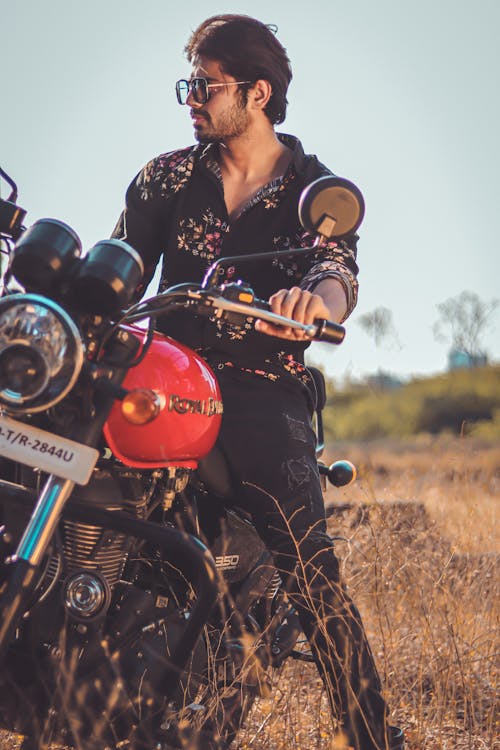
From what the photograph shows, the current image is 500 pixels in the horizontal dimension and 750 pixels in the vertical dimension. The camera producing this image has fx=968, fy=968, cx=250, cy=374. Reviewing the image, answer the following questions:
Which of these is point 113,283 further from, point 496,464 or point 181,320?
point 496,464

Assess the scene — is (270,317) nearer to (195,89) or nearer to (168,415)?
(168,415)

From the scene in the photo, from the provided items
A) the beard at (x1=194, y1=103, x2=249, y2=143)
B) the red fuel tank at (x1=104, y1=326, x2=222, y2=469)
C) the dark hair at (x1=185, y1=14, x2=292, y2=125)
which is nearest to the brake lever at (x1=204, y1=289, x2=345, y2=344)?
the red fuel tank at (x1=104, y1=326, x2=222, y2=469)

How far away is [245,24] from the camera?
340cm

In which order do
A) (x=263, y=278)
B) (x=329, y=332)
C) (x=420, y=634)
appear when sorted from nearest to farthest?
(x=329, y=332), (x=263, y=278), (x=420, y=634)

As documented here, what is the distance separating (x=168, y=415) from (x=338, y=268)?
2.71 feet

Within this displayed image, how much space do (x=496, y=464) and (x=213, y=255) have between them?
1269 centimetres

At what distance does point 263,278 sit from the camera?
3328 mm

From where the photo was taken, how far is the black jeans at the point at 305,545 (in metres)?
2.80

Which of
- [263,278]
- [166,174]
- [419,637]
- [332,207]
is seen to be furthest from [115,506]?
[419,637]

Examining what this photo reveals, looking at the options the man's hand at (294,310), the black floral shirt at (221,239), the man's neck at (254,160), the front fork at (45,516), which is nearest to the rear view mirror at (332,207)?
the man's hand at (294,310)

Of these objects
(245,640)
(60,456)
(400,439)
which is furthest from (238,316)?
(400,439)

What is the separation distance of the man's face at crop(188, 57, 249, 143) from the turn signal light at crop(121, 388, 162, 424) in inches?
48.4

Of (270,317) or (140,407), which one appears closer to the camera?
(270,317)

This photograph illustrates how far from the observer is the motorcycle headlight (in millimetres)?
2133
